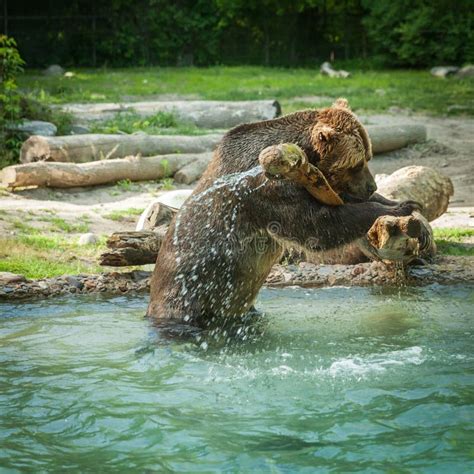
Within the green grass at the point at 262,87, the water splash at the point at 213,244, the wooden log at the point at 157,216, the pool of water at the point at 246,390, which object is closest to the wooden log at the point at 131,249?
the pool of water at the point at 246,390

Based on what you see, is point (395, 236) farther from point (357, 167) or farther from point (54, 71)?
point (54, 71)

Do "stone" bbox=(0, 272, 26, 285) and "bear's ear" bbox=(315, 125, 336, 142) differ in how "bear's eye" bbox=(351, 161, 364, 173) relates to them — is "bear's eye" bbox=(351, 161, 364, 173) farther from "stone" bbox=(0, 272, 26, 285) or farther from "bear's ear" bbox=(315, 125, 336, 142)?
"stone" bbox=(0, 272, 26, 285)

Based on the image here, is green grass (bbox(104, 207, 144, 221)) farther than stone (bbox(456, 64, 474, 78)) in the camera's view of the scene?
No

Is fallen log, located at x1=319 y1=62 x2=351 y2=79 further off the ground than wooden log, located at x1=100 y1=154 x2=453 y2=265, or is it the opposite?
fallen log, located at x1=319 y1=62 x2=351 y2=79

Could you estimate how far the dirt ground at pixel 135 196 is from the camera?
1175cm

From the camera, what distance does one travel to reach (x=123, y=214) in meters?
12.3

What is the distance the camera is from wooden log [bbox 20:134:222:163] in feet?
47.4

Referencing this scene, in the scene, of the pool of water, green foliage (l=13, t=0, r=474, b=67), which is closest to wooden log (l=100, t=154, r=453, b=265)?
the pool of water

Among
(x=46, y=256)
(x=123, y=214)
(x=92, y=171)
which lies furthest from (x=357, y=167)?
(x=92, y=171)

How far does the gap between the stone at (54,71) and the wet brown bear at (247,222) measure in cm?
2337

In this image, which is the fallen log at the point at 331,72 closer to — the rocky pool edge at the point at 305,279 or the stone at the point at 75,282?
the rocky pool edge at the point at 305,279

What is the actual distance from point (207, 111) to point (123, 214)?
736 cm

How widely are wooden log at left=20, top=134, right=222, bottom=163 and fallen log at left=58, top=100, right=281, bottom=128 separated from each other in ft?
7.99

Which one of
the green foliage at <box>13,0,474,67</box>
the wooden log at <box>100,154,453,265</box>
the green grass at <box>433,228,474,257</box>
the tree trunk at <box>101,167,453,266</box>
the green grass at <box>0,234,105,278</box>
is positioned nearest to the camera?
the wooden log at <box>100,154,453,265</box>
